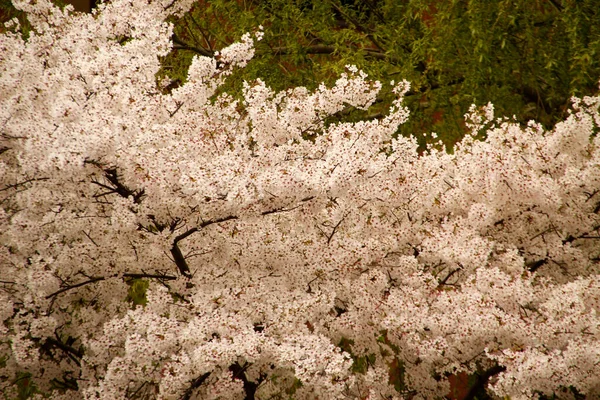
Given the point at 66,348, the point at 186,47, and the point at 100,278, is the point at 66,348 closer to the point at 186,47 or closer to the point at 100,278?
the point at 100,278

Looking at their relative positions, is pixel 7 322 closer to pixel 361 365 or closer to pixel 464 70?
pixel 361 365

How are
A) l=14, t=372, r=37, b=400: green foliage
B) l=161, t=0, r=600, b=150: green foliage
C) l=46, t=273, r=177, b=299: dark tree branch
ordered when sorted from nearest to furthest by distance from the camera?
l=46, t=273, r=177, b=299: dark tree branch → l=14, t=372, r=37, b=400: green foliage → l=161, t=0, r=600, b=150: green foliage

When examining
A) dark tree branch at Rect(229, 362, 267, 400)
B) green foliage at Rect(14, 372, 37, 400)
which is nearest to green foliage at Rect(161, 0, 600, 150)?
dark tree branch at Rect(229, 362, 267, 400)

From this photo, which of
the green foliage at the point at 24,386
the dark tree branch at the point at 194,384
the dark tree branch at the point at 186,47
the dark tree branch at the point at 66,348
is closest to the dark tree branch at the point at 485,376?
the dark tree branch at the point at 194,384

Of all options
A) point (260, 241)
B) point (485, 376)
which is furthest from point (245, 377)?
point (485, 376)

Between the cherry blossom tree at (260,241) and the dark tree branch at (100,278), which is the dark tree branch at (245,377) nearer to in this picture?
the cherry blossom tree at (260,241)

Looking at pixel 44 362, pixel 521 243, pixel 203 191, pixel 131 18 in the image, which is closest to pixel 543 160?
pixel 521 243

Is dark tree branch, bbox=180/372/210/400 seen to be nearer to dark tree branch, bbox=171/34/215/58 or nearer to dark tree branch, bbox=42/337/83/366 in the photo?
dark tree branch, bbox=42/337/83/366
